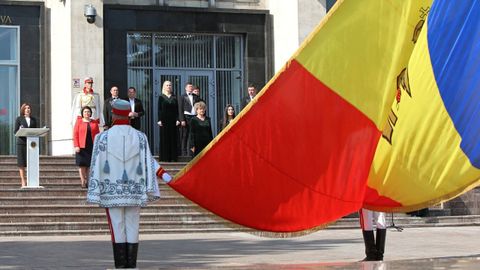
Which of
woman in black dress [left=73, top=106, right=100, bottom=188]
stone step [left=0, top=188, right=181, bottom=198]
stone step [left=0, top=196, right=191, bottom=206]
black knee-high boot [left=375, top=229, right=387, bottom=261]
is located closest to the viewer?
black knee-high boot [left=375, top=229, right=387, bottom=261]

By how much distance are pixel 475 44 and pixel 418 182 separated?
4.56 ft

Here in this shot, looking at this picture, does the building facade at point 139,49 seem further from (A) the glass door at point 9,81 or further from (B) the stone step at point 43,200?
(B) the stone step at point 43,200

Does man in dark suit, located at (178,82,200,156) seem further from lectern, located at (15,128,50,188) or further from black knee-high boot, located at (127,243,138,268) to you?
black knee-high boot, located at (127,243,138,268)

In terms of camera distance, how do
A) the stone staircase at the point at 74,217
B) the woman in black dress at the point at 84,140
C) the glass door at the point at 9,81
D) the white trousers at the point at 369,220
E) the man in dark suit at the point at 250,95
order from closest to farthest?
the white trousers at the point at 369,220, the stone staircase at the point at 74,217, the woman in black dress at the point at 84,140, the man in dark suit at the point at 250,95, the glass door at the point at 9,81

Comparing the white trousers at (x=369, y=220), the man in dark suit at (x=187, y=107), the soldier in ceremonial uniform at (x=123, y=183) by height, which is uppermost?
the man in dark suit at (x=187, y=107)

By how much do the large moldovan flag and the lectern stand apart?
1096cm

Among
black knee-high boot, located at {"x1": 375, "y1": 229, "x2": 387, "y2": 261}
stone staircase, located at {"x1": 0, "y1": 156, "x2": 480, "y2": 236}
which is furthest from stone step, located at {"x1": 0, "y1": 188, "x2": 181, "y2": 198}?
black knee-high boot, located at {"x1": 375, "y1": 229, "x2": 387, "y2": 261}

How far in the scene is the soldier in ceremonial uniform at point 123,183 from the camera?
1041 centimetres

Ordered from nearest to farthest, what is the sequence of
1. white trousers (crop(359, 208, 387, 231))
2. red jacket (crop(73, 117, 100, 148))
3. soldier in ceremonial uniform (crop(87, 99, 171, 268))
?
soldier in ceremonial uniform (crop(87, 99, 171, 268)) < white trousers (crop(359, 208, 387, 231)) < red jacket (crop(73, 117, 100, 148))

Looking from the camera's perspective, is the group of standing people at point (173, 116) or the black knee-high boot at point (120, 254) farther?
the group of standing people at point (173, 116)

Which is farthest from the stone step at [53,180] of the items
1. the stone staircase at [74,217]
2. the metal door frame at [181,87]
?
the metal door frame at [181,87]

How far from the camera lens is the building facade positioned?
2580cm

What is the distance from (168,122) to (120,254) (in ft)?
39.7

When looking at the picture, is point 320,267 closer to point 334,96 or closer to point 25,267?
point 334,96
